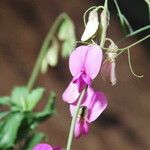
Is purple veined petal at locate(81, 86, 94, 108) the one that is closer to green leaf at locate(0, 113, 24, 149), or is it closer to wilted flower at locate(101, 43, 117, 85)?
wilted flower at locate(101, 43, 117, 85)

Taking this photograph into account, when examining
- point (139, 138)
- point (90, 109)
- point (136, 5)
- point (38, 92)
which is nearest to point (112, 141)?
point (139, 138)

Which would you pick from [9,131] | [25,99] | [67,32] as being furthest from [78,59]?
[67,32]

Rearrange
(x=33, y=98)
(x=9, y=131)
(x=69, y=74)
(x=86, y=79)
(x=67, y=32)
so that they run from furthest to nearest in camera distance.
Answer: (x=69, y=74)
(x=67, y=32)
(x=33, y=98)
(x=9, y=131)
(x=86, y=79)

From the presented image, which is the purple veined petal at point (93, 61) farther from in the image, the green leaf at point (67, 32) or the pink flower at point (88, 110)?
the green leaf at point (67, 32)

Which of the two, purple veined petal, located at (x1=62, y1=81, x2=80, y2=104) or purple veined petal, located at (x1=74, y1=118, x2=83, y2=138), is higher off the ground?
purple veined petal, located at (x1=62, y1=81, x2=80, y2=104)

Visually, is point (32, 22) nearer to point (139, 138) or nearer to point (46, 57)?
point (139, 138)

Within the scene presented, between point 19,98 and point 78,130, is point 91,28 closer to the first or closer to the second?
point 78,130

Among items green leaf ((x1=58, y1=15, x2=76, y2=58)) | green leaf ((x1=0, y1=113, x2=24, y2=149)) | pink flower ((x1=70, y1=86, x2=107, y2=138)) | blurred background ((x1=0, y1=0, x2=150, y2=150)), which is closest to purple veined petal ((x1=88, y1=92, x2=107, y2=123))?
pink flower ((x1=70, y1=86, x2=107, y2=138))
